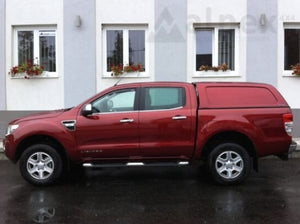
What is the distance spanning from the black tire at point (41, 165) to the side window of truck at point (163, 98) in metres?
1.70

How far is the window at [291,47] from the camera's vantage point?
11.8 m

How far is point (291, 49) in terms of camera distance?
1188cm

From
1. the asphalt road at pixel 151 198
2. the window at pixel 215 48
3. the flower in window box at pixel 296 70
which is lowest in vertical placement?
the asphalt road at pixel 151 198

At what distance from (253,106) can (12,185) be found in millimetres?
4268

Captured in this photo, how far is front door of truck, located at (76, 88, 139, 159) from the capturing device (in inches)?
267

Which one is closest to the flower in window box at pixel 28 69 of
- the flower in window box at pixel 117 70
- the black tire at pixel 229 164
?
the flower in window box at pixel 117 70

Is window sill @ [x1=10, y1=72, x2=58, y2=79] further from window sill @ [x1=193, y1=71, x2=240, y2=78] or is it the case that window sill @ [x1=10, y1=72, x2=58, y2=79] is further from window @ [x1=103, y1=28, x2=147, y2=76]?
window sill @ [x1=193, y1=71, x2=240, y2=78]

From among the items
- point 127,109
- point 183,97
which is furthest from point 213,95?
point 127,109

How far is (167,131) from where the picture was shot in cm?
679

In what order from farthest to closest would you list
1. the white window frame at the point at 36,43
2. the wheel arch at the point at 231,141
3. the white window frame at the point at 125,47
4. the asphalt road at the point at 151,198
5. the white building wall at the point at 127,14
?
the white window frame at the point at 36,43 < the white window frame at the point at 125,47 < the white building wall at the point at 127,14 < the wheel arch at the point at 231,141 < the asphalt road at the point at 151,198

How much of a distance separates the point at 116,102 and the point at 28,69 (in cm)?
554

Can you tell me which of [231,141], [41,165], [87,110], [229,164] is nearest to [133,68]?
[87,110]

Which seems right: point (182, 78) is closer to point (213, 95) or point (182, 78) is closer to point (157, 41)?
point (157, 41)

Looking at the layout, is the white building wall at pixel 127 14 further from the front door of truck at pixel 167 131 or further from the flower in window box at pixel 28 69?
the front door of truck at pixel 167 131
